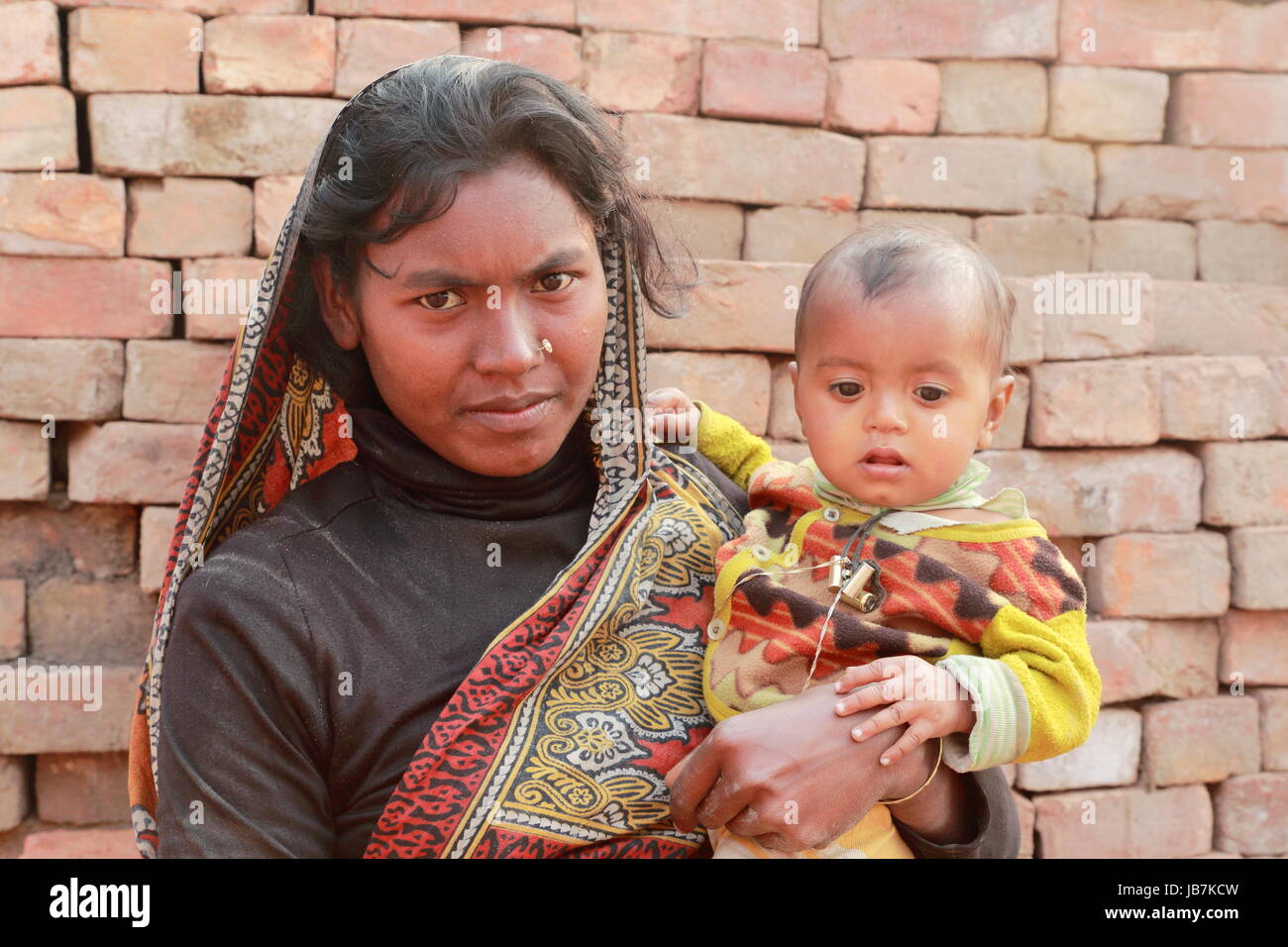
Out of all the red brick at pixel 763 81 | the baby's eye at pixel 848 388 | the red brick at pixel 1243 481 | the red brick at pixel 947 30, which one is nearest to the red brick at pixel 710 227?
the red brick at pixel 763 81

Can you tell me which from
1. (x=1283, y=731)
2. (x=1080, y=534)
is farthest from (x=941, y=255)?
(x=1283, y=731)

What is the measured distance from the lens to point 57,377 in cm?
288

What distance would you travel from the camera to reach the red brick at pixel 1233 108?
334 cm

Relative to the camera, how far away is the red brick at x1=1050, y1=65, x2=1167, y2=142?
330 centimetres

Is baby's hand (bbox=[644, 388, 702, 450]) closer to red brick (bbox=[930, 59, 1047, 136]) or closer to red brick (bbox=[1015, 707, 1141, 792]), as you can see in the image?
red brick (bbox=[930, 59, 1047, 136])

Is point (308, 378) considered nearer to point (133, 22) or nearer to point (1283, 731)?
point (133, 22)

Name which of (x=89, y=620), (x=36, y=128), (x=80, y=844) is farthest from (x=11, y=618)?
(x=36, y=128)

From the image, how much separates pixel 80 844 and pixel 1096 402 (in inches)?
115

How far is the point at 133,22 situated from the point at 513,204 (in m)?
1.69

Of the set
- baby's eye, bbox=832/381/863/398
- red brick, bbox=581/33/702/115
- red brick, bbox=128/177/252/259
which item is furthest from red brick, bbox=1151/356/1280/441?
red brick, bbox=128/177/252/259

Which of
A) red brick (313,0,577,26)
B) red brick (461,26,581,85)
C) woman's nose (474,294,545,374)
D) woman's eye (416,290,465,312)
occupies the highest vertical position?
red brick (313,0,577,26)

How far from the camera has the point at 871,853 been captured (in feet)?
5.64

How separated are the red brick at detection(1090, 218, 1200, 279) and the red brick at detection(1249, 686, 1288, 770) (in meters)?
1.25

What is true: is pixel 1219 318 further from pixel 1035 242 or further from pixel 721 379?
pixel 721 379
